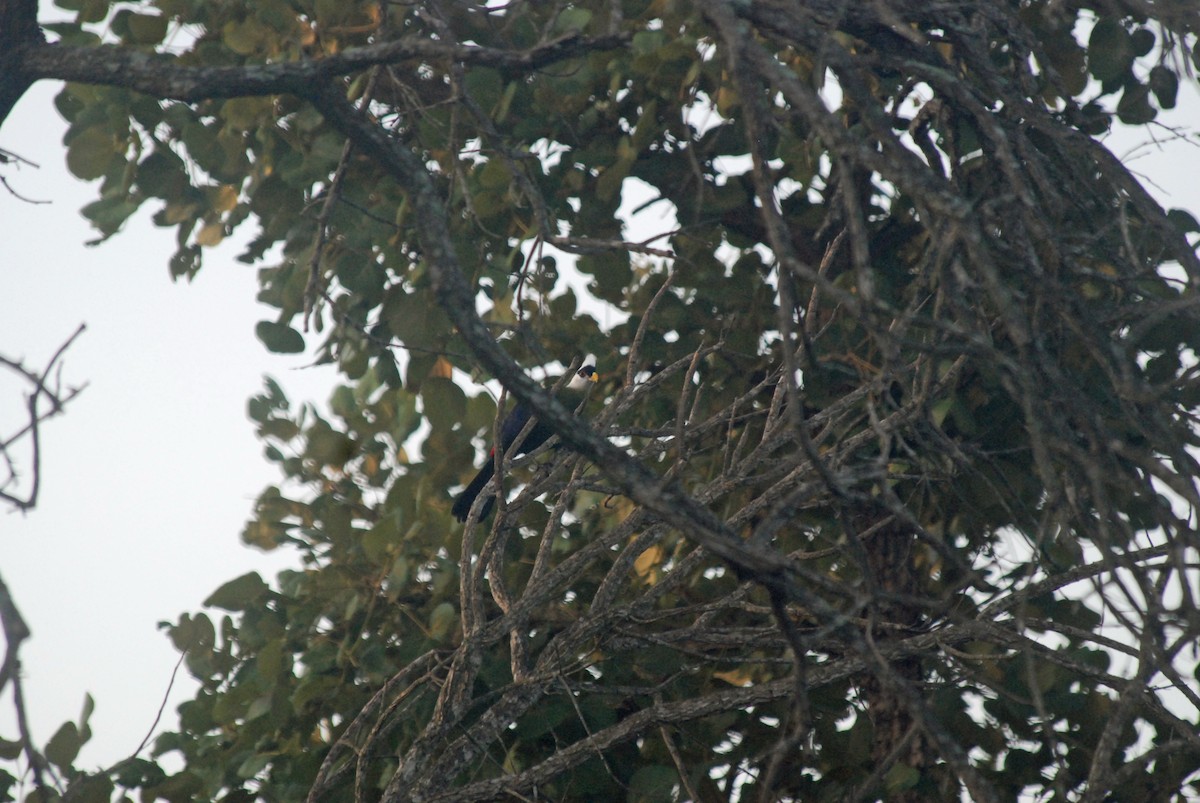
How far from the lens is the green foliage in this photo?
2.42 meters

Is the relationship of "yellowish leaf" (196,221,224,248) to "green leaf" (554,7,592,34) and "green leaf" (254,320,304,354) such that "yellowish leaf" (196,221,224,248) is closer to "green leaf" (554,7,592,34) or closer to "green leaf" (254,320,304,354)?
"green leaf" (254,320,304,354)

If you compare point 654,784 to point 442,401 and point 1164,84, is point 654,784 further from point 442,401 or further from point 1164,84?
point 1164,84

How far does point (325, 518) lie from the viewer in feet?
10.8

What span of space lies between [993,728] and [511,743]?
Result: 1.44 meters

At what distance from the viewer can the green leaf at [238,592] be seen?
3293 millimetres

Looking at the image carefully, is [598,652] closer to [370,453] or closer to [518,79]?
[370,453]

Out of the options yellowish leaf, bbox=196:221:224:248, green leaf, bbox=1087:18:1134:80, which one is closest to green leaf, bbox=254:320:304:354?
yellowish leaf, bbox=196:221:224:248

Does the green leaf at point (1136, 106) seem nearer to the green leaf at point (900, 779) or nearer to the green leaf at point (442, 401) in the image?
the green leaf at point (900, 779)

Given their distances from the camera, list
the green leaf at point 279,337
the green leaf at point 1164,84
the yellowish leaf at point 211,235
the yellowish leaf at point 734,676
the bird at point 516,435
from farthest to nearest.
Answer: the bird at point 516,435 → the yellowish leaf at point 211,235 → the yellowish leaf at point 734,676 → the green leaf at point 279,337 → the green leaf at point 1164,84

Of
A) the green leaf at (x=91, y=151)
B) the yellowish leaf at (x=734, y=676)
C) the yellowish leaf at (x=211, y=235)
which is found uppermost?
the yellowish leaf at (x=211, y=235)

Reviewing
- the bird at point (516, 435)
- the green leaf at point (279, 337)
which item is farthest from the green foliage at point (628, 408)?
the bird at point (516, 435)

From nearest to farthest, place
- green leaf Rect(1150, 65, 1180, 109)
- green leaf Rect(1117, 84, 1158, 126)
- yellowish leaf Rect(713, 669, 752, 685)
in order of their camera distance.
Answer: green leaf Rect(1150, 65, 1180, 109)
green leaf Rect(1117, 84, 1158, 126)
yellowish leaf Rect(713, 669, 752, 685)

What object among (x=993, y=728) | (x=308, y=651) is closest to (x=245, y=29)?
(x=308, y=651)

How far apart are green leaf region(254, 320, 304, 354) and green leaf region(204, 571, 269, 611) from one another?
2.29 ft
